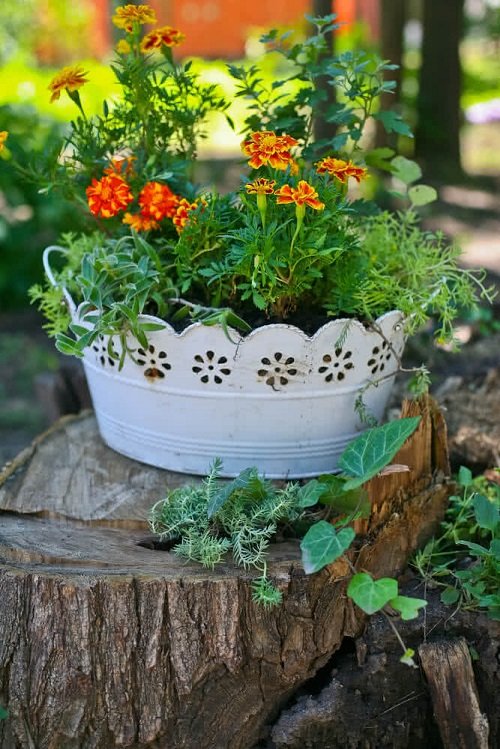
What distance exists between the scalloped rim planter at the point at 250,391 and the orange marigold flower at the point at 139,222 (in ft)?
0.77

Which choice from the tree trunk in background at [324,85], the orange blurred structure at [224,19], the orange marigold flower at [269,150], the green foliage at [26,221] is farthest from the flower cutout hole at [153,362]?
the orange blurred structure at [224,19]

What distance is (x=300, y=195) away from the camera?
1.57 m

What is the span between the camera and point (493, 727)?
1717 mm

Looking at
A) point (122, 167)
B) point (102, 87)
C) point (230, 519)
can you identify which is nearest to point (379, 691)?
point (230, 519)

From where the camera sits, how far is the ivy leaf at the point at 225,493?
62.6 inches

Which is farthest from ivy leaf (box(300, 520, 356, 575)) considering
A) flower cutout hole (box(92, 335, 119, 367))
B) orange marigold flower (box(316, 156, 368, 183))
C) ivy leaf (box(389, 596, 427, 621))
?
orange marigold flower (box(316, 156, 368, 183))

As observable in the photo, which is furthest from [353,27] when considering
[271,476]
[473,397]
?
[271,476]

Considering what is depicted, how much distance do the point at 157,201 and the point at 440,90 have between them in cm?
532

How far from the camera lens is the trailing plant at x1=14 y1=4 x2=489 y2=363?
1.67 meters

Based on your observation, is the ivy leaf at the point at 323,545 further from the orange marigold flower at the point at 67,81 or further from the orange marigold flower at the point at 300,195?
the orange marigold flower at the point at 67,81

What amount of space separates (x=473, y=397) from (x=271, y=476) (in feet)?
2.48

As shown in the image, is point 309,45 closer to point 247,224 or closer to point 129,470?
point 247,224

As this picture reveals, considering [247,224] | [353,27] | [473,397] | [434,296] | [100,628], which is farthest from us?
[353,27]

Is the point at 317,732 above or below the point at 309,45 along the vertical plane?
below
